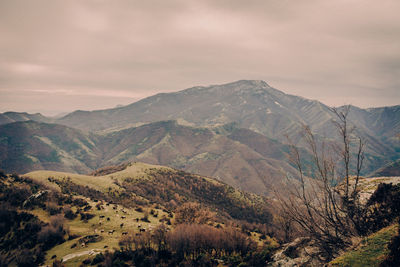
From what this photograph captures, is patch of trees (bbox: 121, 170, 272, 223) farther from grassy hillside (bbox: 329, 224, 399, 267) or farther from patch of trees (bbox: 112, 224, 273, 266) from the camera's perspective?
grassy hillside (bbox: 329, 224, 399, 267)

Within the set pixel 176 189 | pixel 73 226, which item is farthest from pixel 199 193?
pixel 73 226

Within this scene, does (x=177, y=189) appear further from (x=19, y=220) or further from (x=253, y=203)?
(x=19, y=220)

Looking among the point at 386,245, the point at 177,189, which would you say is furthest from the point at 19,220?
the point at 177,189

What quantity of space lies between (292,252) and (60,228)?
136ft

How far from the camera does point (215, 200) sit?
139875mm

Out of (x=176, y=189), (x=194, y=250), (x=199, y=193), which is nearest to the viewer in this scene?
(x=194, y=250)

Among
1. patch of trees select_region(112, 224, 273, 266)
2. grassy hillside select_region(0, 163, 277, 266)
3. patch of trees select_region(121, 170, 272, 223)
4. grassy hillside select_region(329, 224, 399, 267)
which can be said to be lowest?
patch of trees select_region(121, 170, 272, 223)

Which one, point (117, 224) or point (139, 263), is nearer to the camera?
point (139, 263)

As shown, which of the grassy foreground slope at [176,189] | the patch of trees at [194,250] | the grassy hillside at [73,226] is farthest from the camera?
the grassy foreground slope at [176,189]

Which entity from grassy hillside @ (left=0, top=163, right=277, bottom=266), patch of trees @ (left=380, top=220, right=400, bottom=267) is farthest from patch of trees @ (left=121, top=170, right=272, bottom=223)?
patch of trees @ (left=380, top=220, right=400, bottom=267)

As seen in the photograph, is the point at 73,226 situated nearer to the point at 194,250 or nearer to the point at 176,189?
the point at 194,250

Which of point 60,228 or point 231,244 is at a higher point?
point 231,244

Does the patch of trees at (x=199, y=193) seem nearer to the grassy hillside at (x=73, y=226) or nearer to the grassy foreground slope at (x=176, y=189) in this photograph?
the grassy foreground slope at (x=176, y=189)

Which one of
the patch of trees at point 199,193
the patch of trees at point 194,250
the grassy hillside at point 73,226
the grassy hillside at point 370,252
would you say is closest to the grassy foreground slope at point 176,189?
the patch of trees at point 199,193
